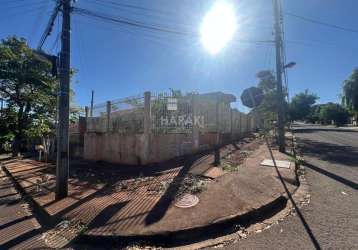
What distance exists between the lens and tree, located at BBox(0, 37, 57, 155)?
21.0 m

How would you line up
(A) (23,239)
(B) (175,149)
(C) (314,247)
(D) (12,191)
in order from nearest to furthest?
(C) (314,247)
(A) (23,239)
(D) (12,191)
(B) (175,149)

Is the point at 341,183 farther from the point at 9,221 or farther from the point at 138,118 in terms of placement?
the point at 9,221

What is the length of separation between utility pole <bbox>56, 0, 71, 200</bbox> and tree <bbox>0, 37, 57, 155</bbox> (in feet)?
55.3

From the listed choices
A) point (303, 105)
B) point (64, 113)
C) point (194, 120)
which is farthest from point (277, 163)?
point (303, 105)

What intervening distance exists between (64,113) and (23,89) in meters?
19.4

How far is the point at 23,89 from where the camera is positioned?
72.8 ft

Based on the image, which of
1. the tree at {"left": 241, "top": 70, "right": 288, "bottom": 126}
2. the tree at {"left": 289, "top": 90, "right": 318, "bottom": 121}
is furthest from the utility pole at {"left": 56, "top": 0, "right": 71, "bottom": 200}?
the tree at {"left": 289, "top": 90, "right": 318, "bottom": 121}

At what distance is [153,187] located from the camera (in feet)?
20.4

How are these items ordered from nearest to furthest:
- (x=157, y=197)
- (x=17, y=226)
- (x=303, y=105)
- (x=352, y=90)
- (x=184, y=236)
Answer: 1. (x=184, y=236)
2. (x=17, y=226)
3. (x=157, y=197)
4. (x=352, y=90)
5. (x=303, y=105)

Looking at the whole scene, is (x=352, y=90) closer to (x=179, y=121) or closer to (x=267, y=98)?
(x=267, y=98)

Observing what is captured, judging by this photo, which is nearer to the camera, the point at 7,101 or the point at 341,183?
the point at 341,183

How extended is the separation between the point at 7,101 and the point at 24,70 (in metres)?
3.21

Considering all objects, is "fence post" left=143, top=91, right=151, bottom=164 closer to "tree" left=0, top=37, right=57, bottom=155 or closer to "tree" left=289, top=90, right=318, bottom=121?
"tree" left=0, top=37, right=57, bottom=155

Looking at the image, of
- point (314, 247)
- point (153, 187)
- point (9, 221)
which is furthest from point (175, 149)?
point (314, 247)
